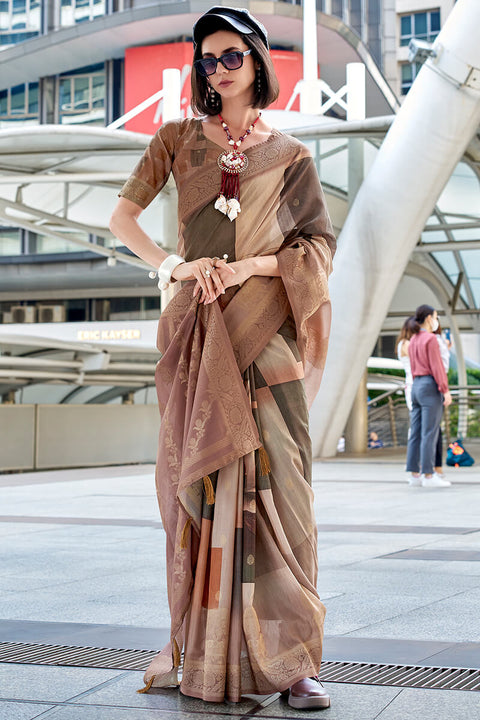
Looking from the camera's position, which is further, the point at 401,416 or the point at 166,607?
the point at 401,416

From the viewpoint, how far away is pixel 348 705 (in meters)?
2.68

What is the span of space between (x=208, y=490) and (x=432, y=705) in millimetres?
835

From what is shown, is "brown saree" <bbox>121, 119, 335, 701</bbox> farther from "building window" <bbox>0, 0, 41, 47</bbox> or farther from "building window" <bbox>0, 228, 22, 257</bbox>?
"building window" <bbox>0, 0, 41, 47</bbox>

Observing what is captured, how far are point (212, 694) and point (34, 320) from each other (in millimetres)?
49197

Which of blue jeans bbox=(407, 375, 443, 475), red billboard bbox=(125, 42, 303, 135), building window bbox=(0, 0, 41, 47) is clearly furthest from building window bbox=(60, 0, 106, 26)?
blue jeans bbox=(407, 375, 443, 475)

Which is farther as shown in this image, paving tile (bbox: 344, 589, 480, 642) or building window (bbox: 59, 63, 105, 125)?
building window (bbox: 59, 63, 105, 125)

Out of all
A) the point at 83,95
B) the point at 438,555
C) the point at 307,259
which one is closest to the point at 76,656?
the point at 307,259

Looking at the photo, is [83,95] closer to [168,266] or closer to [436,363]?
[436,363]

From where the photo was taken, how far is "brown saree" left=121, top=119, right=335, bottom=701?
9.04 ft

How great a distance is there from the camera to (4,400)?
54.2ft

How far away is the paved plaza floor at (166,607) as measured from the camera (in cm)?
268

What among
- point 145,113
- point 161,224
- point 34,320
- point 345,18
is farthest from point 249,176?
point 345,18

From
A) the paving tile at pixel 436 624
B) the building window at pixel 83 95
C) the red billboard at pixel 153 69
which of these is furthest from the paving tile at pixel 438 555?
the building window at pixel 83 95

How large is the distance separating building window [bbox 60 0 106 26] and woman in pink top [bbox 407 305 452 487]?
42217mm
